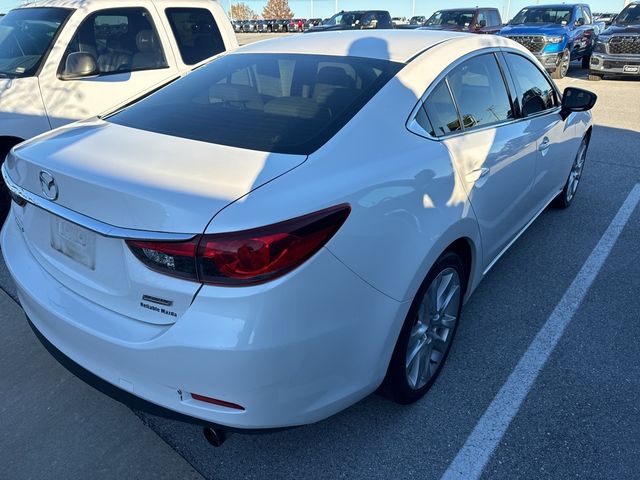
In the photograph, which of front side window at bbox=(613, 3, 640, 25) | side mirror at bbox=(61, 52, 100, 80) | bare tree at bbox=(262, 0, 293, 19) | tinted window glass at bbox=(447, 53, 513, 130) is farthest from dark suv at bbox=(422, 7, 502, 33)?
bare tree at bbox=(262, 0, 293, 19)

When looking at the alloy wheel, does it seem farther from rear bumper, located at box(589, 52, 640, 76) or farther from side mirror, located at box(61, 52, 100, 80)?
rear bumper, located at box(589, 52, 640, 76)

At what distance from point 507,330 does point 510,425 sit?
2.75 feet

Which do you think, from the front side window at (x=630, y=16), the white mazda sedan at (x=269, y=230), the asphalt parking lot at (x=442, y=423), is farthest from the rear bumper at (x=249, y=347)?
the front side window at (x=630, y=16)

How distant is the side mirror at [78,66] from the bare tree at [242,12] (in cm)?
7550

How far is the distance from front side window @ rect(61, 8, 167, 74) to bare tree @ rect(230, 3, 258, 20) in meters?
74.8

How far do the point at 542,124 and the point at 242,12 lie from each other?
7974 cm

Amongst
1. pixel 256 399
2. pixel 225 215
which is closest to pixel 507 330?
pixel 256 399

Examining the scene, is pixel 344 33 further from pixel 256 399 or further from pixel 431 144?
pixel 256 399

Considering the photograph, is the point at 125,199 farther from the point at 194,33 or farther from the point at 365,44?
the point at 194,33

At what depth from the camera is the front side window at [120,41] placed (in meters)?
4.75

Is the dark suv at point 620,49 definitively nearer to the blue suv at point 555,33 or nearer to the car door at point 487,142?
the blue suv at point 555,33

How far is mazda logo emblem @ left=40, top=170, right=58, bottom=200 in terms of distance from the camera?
6.38 ft

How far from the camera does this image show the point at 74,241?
1.96m

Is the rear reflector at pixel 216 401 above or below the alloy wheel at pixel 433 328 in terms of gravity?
above
